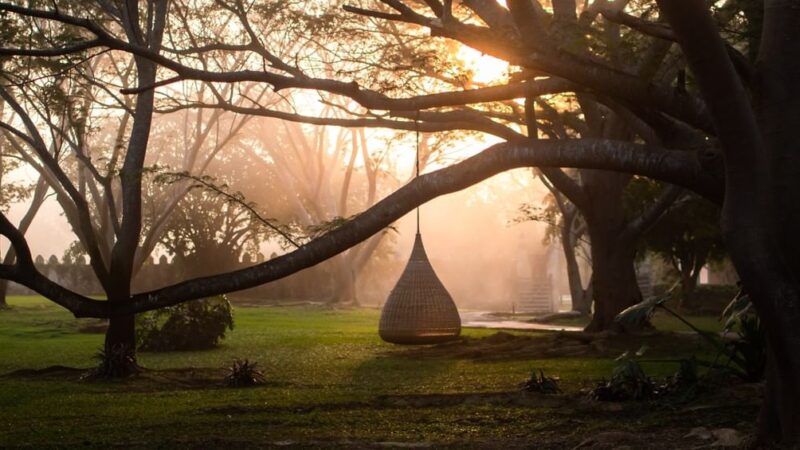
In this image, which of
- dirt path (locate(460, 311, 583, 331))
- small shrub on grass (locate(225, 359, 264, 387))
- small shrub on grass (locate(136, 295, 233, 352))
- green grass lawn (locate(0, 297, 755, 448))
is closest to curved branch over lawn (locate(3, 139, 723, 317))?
green grass lawn (locate(0, 297, 755, 448))

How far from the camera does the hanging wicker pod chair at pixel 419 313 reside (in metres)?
14.4

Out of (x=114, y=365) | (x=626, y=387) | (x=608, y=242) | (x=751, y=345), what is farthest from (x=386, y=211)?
(x=608, y=242)

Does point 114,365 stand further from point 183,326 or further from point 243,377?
point 183,326

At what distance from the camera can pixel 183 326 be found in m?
16.0

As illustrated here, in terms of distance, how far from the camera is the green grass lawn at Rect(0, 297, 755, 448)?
720 centimetres

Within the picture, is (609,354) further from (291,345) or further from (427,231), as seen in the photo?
(427,231)

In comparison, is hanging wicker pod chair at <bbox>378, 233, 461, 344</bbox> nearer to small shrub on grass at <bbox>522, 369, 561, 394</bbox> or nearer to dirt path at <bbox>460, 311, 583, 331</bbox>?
small shrub on grass at <bbox>522, 369, 561, 394</bbox>

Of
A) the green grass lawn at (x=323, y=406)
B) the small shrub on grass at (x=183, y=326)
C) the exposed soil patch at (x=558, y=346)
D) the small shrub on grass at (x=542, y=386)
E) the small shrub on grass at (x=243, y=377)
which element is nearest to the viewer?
the green grass lawn at (x=323, y=406)

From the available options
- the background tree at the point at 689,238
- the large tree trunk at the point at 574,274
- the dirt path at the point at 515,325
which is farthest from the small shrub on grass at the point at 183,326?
the large tree trunk at the point at 574,274

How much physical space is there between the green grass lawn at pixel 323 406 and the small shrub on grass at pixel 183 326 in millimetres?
979

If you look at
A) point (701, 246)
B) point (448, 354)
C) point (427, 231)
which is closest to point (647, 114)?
point (448, 354)

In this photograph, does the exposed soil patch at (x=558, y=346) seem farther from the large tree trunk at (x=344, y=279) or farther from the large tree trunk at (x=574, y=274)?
the large tree trunk at (x=344, y=279)

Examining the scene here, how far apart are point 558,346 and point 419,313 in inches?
87.8

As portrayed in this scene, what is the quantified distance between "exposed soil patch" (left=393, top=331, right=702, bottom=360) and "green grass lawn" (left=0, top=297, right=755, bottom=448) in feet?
1.80
